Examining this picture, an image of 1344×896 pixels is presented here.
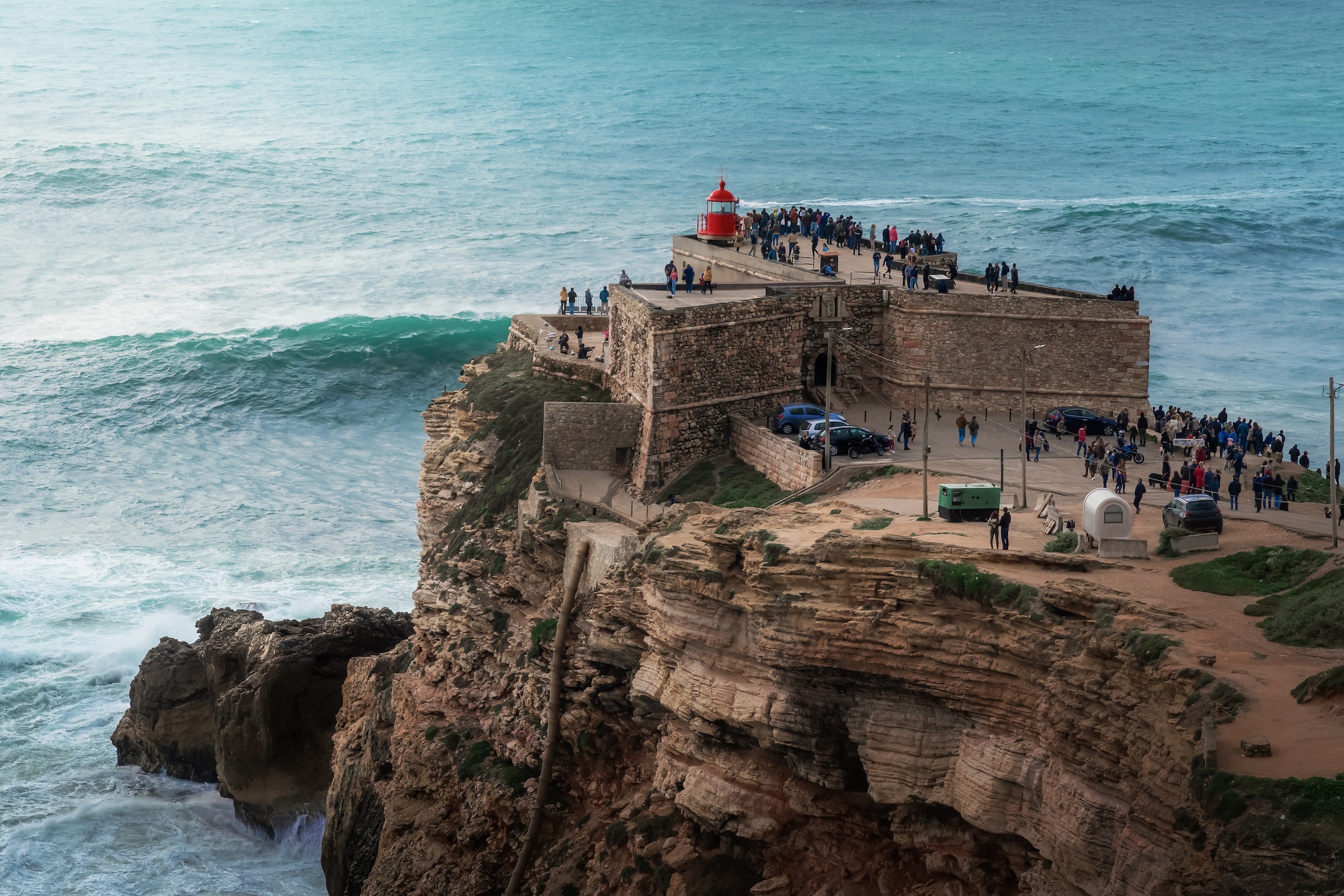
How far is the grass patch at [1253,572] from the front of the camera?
29844mm

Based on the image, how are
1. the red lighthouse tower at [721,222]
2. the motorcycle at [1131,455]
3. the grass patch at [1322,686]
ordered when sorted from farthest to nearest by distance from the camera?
1. the red lighthouse tower at [721,222]
2. the motorcycle at [1131,455]
3. the grass patch at [1322,686]

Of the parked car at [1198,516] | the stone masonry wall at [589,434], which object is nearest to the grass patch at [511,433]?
the stone masonry wall at [589,434]

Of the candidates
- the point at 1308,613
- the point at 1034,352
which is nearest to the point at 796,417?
the point at 1034,352

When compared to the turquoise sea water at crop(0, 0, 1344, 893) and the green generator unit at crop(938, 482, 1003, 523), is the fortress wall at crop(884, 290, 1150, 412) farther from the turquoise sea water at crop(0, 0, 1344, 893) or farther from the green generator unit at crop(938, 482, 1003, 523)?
the green generator unit at crop(938, 482, 1003, 523)

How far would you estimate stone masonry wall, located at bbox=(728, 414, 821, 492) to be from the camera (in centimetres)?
4297

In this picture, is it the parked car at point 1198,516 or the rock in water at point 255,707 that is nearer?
the parked car at point 1198,516

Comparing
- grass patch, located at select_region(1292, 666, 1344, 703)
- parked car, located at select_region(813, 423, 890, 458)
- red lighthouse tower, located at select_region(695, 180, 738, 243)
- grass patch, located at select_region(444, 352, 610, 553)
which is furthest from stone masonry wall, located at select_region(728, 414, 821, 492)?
grass patch, located at select_region(1292, 666, 1344, 703)

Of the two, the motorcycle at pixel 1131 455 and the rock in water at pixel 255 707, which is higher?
the motorcycle at pixel 1131 455

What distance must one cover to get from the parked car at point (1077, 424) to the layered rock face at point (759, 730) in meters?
12.8

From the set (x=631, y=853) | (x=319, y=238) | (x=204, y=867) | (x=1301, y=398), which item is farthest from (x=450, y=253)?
(x=631, y=853)

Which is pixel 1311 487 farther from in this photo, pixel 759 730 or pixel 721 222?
pixel 721 222

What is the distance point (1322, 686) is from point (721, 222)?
35598 mm

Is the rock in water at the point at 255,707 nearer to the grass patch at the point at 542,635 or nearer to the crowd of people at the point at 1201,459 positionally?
the grass patch at the point at 542,635

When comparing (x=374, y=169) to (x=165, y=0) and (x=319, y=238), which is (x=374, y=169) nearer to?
(x=319, y=238)
